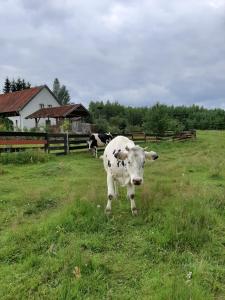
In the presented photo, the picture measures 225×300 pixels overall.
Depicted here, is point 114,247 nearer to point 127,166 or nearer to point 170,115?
point 127,166

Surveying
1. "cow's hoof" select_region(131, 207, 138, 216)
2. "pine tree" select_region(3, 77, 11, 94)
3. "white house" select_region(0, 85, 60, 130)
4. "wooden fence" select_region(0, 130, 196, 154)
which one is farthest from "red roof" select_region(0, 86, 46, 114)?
"cow's hoof" select_region(131, 207, 138, 216)

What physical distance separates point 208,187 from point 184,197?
2.27 meters

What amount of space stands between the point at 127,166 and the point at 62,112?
35.1m

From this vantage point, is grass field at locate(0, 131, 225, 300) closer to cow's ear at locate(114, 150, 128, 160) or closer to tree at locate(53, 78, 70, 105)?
cow's ear at locate(114, 150, 128, 160)

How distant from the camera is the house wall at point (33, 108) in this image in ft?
147

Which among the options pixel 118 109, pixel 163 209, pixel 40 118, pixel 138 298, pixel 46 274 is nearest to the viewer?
pixel 138 298

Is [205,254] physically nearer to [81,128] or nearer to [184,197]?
[184,197]

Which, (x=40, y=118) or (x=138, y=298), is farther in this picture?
(x=40, y=118)

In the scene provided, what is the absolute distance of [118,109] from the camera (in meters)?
86.8

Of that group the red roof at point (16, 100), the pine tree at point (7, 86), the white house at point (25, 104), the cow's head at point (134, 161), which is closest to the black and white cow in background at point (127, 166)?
the cow's head at point (134, 161)

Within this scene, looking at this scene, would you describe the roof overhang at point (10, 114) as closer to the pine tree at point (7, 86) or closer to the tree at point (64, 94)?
the pine tree at point (7, 86)

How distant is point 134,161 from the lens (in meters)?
6.42

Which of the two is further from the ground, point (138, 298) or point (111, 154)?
Result: point (111, 154)

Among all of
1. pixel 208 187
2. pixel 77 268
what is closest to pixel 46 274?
pixel 77 268
